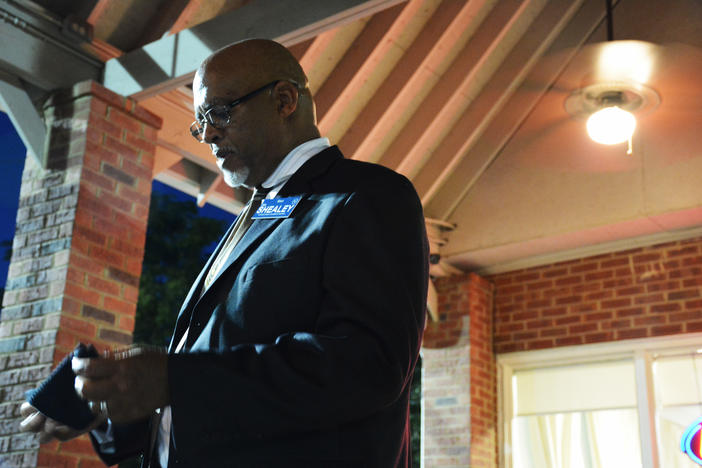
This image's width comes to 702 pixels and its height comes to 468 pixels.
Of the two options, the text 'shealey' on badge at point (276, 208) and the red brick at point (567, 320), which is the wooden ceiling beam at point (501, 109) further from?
the text 'shealey' on badge at point (276, 208)

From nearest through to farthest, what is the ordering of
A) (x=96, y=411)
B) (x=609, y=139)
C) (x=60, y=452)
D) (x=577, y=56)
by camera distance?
(x=96, y=411), (x=60, y=452), (x=609, y=139), (x=577, y=56)

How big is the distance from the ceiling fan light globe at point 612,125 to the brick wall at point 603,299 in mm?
1097

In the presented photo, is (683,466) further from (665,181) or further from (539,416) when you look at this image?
(665,181)

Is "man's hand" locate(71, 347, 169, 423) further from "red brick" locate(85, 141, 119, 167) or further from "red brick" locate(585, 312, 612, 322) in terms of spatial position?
"red brick" locate(585, 312, 612, 322)

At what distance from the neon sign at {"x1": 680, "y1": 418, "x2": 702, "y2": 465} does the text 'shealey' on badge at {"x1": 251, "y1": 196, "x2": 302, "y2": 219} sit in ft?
15.9

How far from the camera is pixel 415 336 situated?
1.18 m

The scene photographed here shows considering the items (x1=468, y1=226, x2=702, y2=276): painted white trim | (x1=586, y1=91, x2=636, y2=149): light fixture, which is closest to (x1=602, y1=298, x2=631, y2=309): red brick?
(x1=468, y1=226, x2=702, y2=276): painted white trim

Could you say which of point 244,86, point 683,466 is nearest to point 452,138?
point 683,466

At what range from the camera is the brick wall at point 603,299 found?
583 cm

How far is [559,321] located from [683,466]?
134 cm

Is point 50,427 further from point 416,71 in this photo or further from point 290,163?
point 416,71

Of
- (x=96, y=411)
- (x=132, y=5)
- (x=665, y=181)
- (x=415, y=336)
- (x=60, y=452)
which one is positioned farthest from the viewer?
(x=665, y=181)

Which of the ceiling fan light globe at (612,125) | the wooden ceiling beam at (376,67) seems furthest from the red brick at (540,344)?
the wooden ceiling beam at (376,67)

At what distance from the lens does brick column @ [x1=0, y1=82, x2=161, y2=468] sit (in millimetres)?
3656
